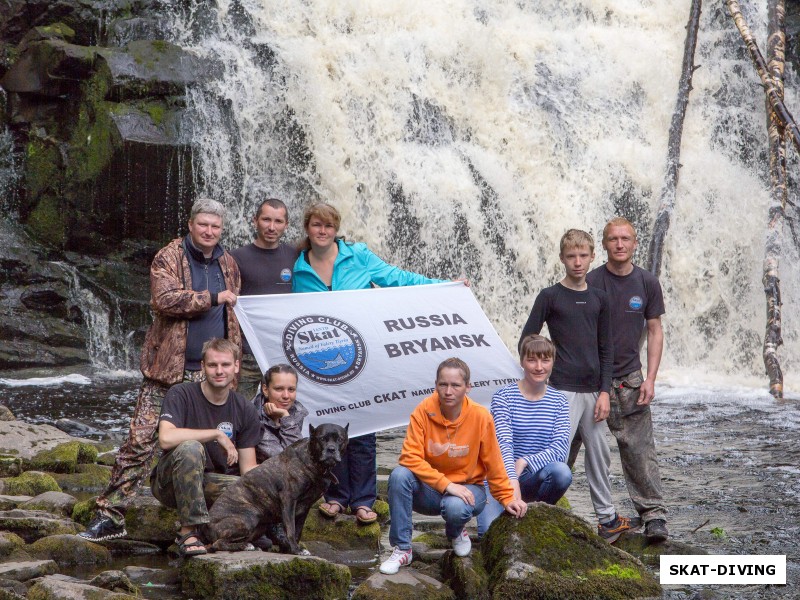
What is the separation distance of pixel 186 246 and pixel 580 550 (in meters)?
2.77

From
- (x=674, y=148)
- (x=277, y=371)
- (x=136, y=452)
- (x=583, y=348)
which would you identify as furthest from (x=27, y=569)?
(x=674, y=148)

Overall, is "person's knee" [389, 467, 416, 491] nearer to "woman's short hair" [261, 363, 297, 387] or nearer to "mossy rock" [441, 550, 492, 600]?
"mossy rock" [441, 550, 492, 600]

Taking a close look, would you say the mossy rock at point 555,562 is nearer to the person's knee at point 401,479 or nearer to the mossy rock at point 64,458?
the person's knee at point 401,479

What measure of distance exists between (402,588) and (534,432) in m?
1.17

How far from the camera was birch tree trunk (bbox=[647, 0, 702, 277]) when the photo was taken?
15234mm

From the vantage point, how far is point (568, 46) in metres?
18.0

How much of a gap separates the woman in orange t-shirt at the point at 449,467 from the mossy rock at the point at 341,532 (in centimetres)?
70

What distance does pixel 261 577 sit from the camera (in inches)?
184

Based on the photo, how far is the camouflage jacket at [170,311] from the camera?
554cm

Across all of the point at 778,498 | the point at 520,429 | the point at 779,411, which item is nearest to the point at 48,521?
the point at 520,429

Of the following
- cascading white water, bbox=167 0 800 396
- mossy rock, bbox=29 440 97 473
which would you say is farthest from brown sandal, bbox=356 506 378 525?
cascading white water, bbox=167 0 800 396

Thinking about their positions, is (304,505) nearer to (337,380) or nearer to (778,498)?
(337,380)

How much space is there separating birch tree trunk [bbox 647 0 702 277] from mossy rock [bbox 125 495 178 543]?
34.3 feet

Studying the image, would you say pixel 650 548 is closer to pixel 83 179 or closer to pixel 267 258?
pixel 267 258
